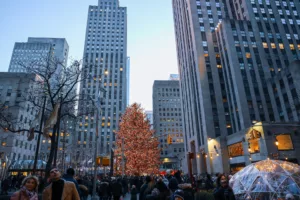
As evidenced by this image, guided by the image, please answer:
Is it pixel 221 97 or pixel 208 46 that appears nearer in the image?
pixel 221 97

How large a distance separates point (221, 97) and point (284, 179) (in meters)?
52.7

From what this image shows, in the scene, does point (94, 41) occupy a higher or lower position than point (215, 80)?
higher

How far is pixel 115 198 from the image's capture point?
48.3ft

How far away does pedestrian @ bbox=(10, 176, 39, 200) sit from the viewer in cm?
484

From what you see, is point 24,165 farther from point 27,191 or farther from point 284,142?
point 284,142

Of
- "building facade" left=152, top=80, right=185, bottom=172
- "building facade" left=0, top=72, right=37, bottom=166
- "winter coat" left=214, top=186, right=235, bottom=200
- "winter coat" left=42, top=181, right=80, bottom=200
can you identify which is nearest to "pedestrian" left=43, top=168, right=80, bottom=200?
"winter coat" left=42, top=181, right=80, bottom=200

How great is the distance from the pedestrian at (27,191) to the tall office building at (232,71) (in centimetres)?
4333

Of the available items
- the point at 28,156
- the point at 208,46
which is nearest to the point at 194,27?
the point at 208,46

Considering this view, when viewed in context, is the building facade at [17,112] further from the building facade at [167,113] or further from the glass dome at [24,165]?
the building facade at [167,113]

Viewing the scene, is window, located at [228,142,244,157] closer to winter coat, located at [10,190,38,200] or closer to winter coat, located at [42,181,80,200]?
winter coat, located at [42,181,80,200]

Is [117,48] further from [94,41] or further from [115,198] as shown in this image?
[115,198]

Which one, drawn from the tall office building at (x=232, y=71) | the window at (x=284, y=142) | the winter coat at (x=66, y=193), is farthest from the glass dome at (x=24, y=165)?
the window at (x=284, y=142)

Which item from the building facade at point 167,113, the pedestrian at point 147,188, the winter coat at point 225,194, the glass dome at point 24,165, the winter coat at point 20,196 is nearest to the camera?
the winter coat at point 20,196

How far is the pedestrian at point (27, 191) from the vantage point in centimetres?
484
